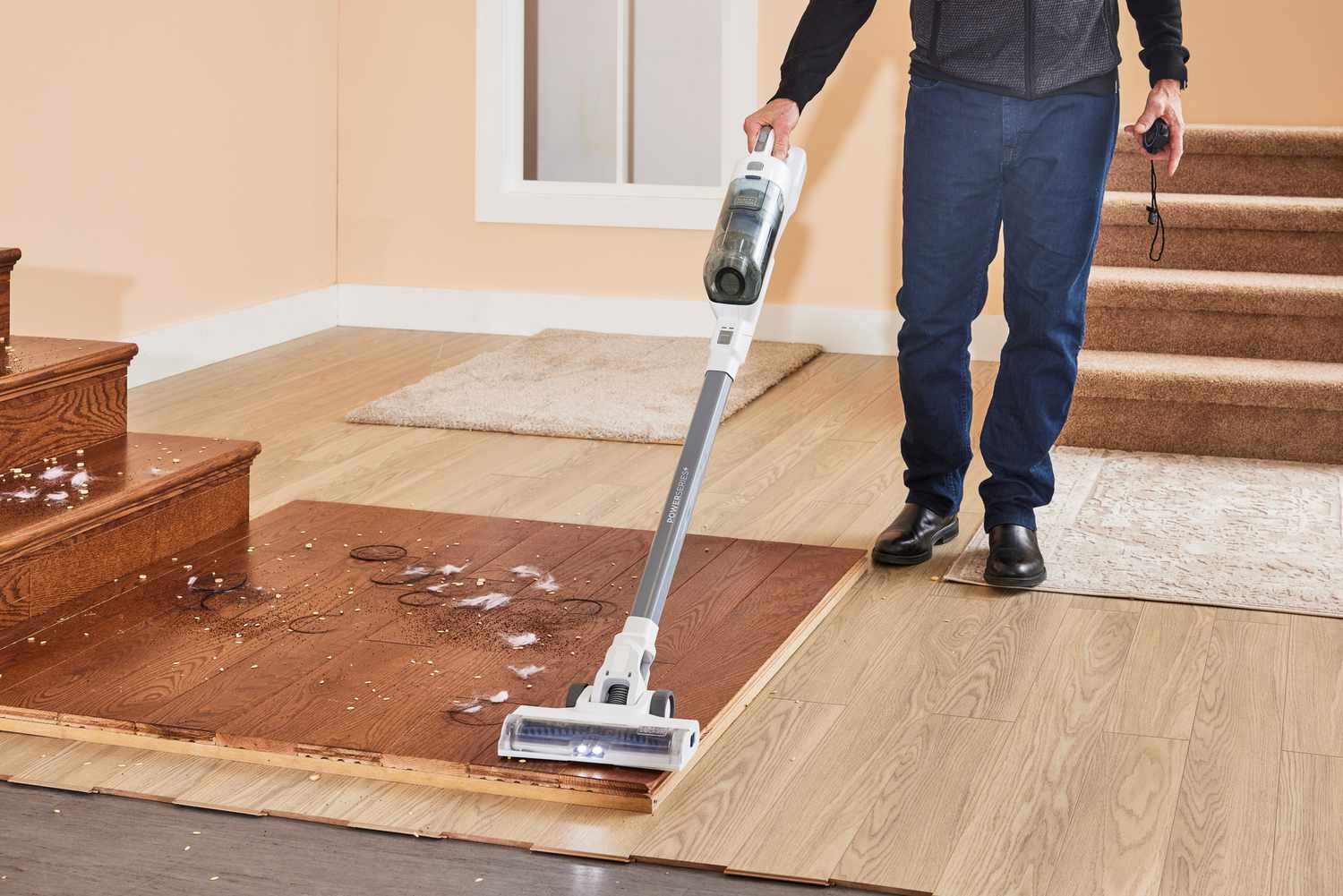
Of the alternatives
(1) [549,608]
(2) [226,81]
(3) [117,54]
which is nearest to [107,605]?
(1) [549,608]

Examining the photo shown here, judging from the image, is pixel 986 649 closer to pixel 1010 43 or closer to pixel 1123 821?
pixel 1123 821

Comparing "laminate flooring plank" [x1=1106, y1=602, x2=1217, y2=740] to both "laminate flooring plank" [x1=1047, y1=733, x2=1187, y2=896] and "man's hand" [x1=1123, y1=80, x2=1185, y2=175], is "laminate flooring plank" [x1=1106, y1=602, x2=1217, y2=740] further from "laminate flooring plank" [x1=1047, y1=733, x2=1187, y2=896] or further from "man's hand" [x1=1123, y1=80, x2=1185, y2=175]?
"man's hand" [x1=1123, y1=80, x2=1185, y2=175]

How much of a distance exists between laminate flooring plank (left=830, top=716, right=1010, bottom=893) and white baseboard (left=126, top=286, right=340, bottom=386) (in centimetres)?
268

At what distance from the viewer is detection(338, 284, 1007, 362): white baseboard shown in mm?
4648

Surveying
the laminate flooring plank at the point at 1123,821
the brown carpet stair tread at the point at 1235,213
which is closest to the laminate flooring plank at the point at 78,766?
the laminate flooring plank at the point at 1123,821

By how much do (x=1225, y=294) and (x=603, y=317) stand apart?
6.16 ft

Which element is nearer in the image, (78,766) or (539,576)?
(78,766)

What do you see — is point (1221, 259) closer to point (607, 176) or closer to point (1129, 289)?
point (1129, 289)

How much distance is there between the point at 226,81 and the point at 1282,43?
9.43ft

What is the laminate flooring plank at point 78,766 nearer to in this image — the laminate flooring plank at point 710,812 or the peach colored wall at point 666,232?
the laminate flooring plank at point 710,812

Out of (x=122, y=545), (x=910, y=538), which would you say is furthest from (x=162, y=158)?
(x=910, y=538)

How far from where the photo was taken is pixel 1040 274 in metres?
2.53

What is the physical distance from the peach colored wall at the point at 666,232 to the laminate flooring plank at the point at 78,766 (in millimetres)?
3087

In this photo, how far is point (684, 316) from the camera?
476 cm
